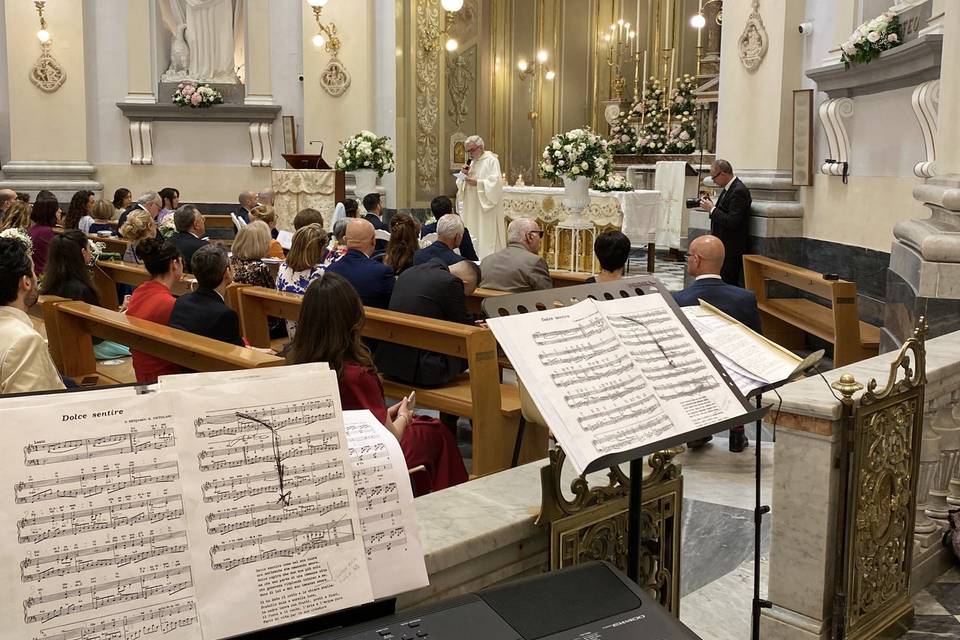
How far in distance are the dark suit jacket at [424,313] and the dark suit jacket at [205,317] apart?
0.83m

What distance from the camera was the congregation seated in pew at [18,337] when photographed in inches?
140

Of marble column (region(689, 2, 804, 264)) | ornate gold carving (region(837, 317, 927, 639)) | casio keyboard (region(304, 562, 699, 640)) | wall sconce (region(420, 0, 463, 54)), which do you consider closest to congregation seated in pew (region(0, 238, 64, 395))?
casio keyboard (region(304, 562, 699, 640))

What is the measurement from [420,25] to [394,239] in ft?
27.2

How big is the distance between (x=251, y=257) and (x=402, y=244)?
1.04 m

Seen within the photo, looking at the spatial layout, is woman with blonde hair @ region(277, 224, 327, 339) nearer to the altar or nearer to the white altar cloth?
the altar

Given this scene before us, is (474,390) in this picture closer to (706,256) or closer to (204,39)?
(706,256)

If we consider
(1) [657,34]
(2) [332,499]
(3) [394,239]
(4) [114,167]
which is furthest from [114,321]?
(1) [657,34]

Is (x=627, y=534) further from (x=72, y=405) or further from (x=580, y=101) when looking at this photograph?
(x=580, y=101)

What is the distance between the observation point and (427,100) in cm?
1469

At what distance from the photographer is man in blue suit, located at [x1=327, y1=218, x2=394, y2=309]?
5984 mm

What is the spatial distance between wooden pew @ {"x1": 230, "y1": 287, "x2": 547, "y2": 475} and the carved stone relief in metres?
5.48

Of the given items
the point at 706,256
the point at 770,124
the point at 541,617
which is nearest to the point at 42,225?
the point at 706,256

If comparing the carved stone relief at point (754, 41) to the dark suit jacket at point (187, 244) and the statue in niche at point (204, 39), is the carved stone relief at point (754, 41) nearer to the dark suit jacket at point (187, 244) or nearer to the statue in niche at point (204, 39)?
the dark suit jacket at point (187, 244)

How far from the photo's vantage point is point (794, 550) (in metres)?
2.92
